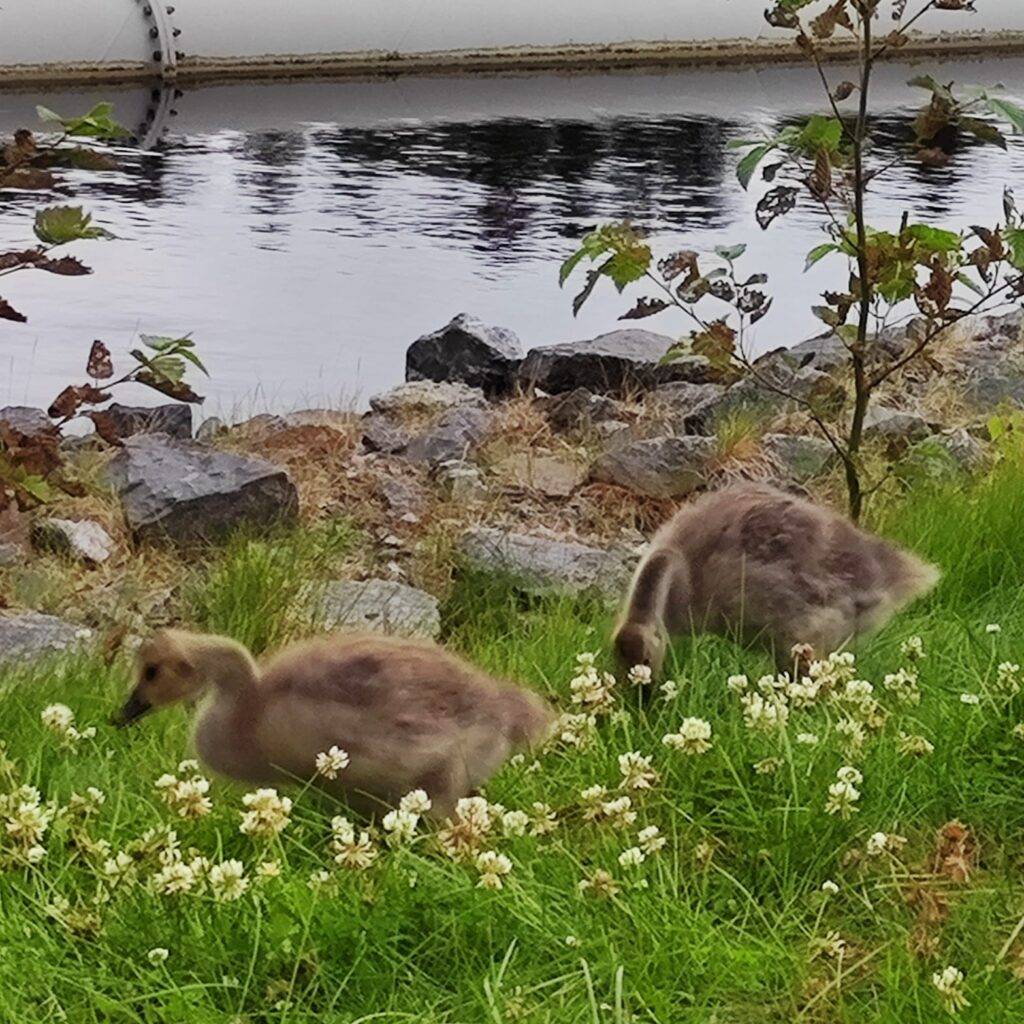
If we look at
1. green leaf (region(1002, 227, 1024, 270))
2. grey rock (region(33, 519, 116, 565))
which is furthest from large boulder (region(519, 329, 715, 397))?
green leaf (region(1002, 227, 1024, 270))

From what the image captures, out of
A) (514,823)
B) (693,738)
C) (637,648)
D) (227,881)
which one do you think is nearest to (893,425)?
(637,648)

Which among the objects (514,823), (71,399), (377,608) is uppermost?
(71,399)

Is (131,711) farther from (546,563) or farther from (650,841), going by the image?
(546,563)

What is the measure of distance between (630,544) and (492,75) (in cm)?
941

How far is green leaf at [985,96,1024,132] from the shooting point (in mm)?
3393

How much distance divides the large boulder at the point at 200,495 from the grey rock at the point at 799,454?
1.46m

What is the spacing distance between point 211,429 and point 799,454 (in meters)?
1.94

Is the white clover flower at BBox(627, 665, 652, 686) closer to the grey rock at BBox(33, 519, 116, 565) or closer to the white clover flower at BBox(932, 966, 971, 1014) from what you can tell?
the white clover flower at BBox(932, 966, 971, 1014)

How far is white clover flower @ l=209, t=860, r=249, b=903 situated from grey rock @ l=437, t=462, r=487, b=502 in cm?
335

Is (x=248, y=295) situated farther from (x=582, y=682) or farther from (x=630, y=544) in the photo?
(x=582, y=682)

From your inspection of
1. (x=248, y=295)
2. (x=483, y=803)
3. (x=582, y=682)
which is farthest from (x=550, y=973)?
(x=248, y=295)

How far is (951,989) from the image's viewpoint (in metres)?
1.85

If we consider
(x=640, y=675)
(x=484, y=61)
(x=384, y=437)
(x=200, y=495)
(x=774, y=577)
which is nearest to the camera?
(x=640, y=675)

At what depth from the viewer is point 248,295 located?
24.1ft
